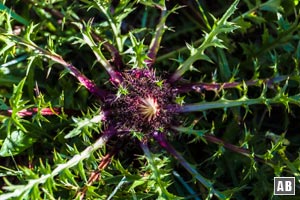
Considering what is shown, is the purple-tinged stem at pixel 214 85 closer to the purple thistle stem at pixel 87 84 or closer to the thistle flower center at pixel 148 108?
the thistle flower center at pixel 148 108

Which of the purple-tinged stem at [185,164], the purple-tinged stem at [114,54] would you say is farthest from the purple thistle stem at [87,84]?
the purple-tinged stem at [185,164]

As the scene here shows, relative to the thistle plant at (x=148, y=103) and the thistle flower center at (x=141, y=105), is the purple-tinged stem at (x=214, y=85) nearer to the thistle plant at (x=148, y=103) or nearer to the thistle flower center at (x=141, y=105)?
the thistle plant at (x=148, y=103)

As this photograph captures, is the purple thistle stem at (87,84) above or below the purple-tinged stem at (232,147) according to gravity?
above

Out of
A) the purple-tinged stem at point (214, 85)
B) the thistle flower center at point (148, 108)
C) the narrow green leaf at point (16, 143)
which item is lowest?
the narrow green leaf at point (16, 143)

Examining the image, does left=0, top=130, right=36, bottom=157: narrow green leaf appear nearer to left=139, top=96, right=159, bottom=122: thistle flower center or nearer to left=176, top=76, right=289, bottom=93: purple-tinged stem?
left=139, top=96, right=159, bottom=122: thistle flower center

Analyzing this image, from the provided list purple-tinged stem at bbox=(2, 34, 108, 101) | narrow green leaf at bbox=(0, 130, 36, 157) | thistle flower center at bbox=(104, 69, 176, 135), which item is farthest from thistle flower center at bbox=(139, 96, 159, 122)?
narrow green leaf at bbox=(0, 130, 36, 157)

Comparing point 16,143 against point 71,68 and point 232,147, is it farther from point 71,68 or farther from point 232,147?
point 232,147

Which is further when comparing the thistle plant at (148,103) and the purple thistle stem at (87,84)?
the purple thistle stem at (87,84)
